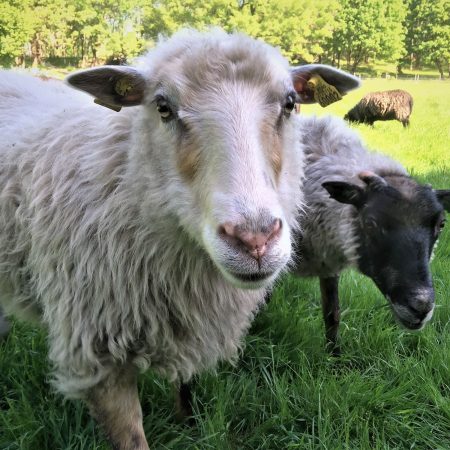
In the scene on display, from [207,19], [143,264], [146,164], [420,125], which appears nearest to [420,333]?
[143,264]

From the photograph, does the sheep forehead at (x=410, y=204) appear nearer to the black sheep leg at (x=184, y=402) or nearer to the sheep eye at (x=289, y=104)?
the sheep eye at (x=289, y=104)

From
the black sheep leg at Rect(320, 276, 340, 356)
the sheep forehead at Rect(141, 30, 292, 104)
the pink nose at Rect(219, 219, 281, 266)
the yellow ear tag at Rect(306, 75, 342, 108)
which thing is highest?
the sheep forehead at Rect(141, 30, 292, 104)

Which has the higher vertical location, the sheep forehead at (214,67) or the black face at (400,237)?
the sheep forehead at (214,67)

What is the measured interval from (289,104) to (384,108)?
12638 mm

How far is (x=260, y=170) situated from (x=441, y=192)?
1.69m

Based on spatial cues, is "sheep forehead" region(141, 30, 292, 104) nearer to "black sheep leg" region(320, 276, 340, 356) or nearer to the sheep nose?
the sheep nose

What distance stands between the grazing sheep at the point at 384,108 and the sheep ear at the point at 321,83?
11.9 m

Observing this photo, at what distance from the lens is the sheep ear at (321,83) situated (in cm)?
200

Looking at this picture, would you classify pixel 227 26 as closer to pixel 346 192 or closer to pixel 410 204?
pixel 346 192

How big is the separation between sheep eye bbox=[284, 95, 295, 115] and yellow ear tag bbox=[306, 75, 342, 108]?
0.41 m

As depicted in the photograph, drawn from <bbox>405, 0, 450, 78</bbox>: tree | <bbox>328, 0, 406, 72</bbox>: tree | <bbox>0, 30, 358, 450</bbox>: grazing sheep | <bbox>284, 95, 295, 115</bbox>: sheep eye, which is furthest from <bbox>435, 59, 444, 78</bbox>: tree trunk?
<bbox>284, 95, 295, 115</bbox>: sheep eye

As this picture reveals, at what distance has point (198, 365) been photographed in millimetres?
1993

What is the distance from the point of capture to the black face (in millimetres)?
2271

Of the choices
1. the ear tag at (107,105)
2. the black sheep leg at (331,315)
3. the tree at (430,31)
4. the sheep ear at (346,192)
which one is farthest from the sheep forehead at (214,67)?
the tree at (430,31)
